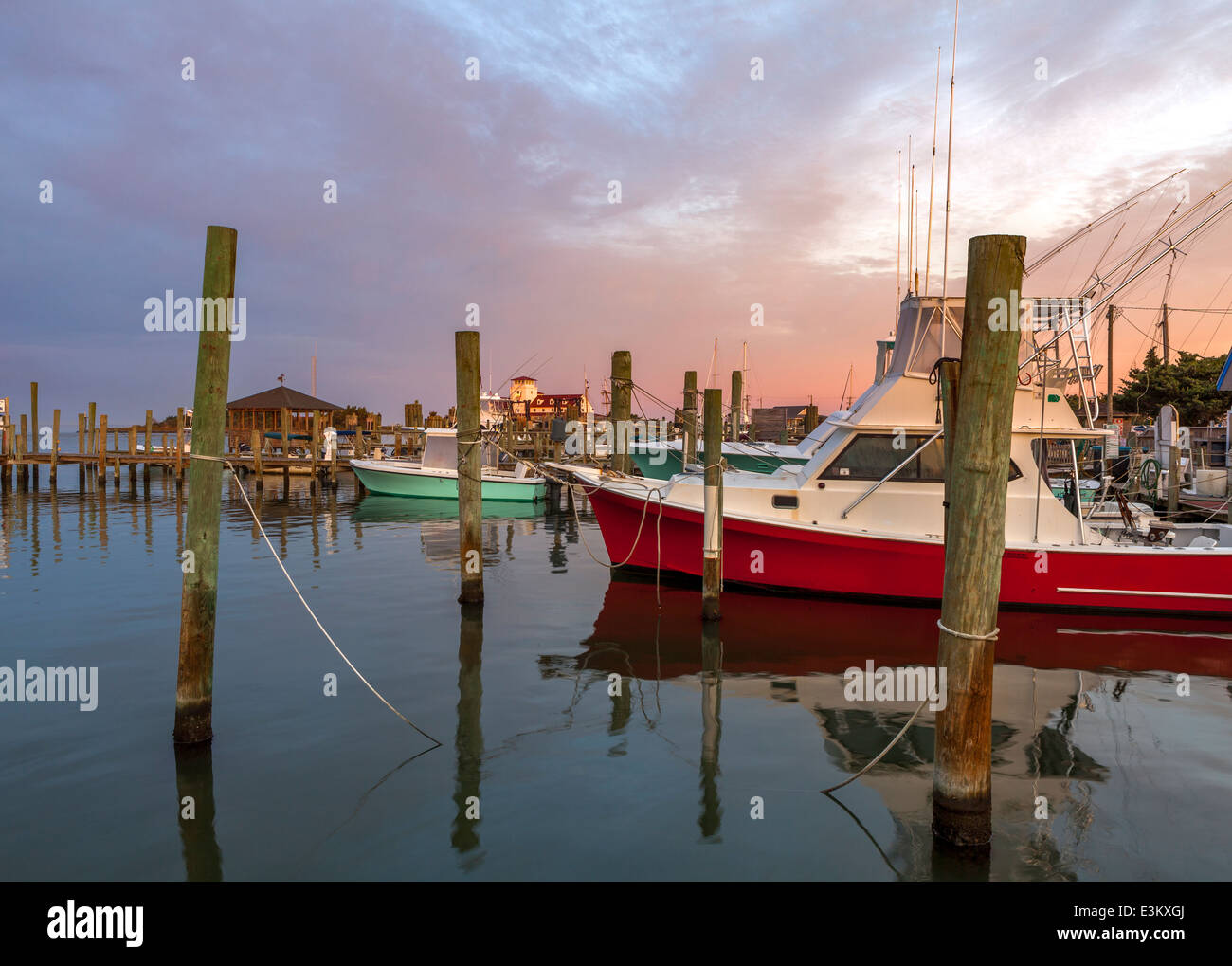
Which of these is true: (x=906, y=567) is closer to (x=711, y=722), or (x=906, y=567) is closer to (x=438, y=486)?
(x=711, y=722)

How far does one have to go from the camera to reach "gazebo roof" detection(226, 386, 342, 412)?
44.7 metres

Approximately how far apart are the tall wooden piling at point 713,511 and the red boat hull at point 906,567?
972mm

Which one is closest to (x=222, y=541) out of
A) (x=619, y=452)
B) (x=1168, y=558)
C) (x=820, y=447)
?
(x=619, y=452)

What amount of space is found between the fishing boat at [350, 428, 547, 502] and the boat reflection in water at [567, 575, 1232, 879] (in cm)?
1657

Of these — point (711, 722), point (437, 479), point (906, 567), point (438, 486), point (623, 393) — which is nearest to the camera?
point (711, 722)

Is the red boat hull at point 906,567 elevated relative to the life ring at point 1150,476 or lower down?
lower down

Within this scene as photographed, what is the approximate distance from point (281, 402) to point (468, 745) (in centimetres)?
4356

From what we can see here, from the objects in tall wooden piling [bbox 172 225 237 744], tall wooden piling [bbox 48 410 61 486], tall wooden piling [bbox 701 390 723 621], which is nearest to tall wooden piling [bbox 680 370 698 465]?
tall wooden piling [bbox 701 390 723 621]

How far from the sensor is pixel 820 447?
38.6 feet

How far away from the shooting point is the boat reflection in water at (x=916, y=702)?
5246 millimetres

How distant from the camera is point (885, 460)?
11.1m

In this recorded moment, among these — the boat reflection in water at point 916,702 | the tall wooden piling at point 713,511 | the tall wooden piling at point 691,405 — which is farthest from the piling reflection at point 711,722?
the tall wooden piling at point 691,405

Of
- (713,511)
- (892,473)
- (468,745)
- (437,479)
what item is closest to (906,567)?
(892,473)

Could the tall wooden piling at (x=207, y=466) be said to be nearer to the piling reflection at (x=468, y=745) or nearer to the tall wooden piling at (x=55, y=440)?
the piling reflection at (x=468, y=745)
